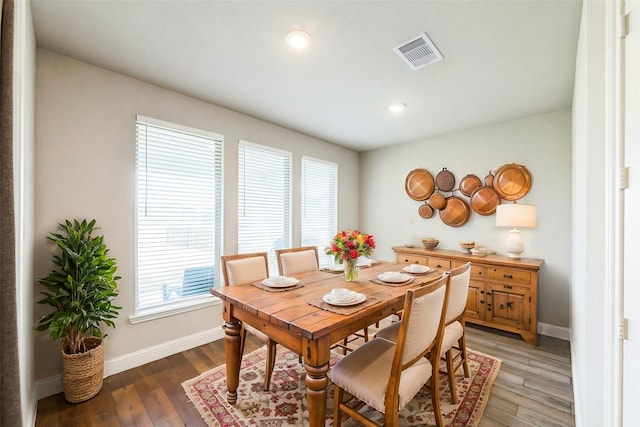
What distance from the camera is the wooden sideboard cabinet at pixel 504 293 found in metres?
3.03

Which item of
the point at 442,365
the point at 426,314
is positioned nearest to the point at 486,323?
the point at 442,365

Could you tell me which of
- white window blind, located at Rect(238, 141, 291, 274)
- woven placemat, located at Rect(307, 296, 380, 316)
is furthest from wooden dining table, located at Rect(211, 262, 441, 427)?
white window blind, located at Rect(238, 141, 291, 274)

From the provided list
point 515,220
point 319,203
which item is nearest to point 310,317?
point 515,220

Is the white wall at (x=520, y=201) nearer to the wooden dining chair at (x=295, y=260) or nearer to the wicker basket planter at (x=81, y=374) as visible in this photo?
the wooden dining chair at (x=295, y=260)

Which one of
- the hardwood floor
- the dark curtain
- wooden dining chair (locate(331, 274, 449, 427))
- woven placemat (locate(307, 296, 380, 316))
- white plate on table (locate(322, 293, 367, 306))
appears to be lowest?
the hardwood floor

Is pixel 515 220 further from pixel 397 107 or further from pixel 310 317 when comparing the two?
pixel 310 317

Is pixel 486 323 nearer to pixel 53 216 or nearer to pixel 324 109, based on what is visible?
pixel 324 109

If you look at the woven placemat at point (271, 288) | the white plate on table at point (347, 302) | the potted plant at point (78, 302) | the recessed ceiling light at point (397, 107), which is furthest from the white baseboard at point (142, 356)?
the recessed ceiling light at point (397, 107)

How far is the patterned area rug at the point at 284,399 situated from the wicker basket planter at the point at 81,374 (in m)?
0.64

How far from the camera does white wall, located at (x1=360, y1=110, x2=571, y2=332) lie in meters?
3.25

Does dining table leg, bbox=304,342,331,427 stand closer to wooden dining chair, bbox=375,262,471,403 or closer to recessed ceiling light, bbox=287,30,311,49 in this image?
wooden dining chair, bbox=375,262,471,403

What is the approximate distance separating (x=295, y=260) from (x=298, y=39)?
76.1 inches

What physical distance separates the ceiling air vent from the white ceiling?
51 mm

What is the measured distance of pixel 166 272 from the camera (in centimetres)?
284
